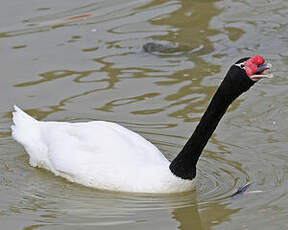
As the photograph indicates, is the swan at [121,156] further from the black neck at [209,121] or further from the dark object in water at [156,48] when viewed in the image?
the dark object in water at [156,48]

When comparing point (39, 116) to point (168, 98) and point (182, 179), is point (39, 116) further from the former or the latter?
point (182, 179)

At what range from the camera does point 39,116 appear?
914 cm

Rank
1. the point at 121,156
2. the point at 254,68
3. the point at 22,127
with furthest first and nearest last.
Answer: the point at 22,127
the point at 121,156
the point at 254,68

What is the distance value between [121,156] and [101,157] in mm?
176

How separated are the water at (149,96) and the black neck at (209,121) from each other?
0.78ft

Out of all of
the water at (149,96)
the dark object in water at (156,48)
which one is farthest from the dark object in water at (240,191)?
the dark object in water at (156,48)

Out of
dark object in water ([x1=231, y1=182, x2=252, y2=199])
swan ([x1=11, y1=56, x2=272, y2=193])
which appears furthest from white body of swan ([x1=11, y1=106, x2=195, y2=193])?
dark object in water ([x1=231, y1=182, x2=252, y2=199])

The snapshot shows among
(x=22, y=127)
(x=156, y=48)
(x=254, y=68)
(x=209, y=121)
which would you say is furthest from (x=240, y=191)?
→ (x=156, y=48)

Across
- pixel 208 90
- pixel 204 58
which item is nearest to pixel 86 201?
pixel 208 90

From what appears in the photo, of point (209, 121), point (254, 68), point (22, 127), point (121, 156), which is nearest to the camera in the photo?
point (254, 68)

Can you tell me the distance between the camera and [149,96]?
31.7 feet

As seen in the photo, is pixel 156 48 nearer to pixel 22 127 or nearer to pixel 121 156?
pixel 22 127

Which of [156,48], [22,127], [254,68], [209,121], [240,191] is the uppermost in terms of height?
[254,68]

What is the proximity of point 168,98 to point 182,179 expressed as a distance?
244 centimetres
